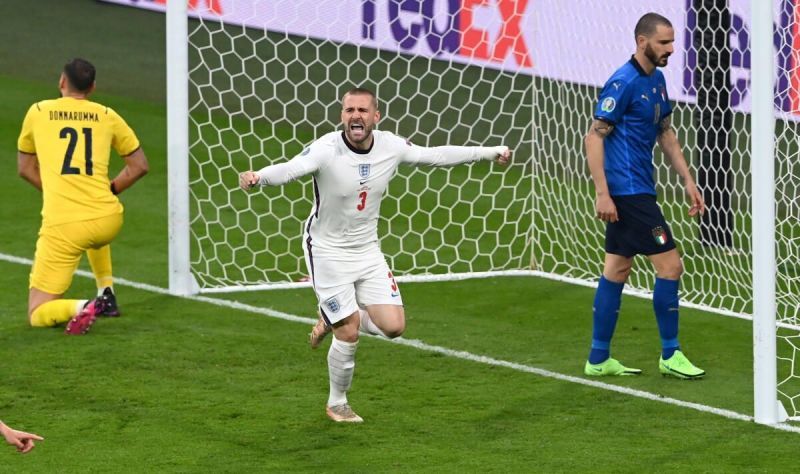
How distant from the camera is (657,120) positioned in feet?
27.1

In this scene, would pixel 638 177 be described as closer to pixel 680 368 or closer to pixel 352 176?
pixel 680 368

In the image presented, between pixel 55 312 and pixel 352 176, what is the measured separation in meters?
2.63

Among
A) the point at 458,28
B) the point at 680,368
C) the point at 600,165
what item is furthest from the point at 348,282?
the point at 458,28

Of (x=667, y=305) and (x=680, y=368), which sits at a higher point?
(x=667, y=305)

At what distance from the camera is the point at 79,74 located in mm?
9195

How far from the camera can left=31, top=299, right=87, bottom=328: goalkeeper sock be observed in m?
9.28

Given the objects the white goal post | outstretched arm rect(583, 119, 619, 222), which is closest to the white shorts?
outstretched arm rect(583, 119, 619, 222)

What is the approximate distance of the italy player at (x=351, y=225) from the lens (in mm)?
7434

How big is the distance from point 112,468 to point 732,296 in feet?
16.0

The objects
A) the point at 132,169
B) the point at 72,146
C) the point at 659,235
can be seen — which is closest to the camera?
the point at 659,235

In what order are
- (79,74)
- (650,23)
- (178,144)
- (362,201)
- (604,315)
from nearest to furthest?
(362,201)
(650,23)
(604,315)
(79,74)
(178,144)

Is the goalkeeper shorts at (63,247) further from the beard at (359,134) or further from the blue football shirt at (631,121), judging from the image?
the blue football shirt at (631,121)

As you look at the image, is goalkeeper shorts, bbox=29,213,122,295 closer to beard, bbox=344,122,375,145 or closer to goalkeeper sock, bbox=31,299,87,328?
goalkeeper sock, bbox=31,299,87,328

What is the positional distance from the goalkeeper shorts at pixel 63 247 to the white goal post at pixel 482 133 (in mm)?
936
